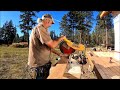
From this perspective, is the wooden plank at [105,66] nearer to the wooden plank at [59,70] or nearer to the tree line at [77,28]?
the tree line at [77,28]

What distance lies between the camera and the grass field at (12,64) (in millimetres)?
3459

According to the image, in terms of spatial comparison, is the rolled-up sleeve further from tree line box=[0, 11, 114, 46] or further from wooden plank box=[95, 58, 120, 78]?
wooden plank box=[95, 58, 120, 78]

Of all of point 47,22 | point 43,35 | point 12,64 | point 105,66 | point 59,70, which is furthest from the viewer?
point 105,66

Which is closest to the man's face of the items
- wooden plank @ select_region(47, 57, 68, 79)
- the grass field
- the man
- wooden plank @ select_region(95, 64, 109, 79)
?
the man

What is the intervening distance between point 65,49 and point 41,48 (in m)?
0.53

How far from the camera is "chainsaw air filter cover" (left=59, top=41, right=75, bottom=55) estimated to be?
3.45 metres

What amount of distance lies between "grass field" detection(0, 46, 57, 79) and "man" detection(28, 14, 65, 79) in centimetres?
25

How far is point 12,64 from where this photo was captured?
3568mm

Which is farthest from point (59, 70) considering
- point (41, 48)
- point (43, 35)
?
point (43, 35)

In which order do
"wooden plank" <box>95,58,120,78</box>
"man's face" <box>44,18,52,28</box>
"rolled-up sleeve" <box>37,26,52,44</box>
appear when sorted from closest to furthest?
"rolled-up sleeve" <box>37,26,52,44</box> < "man's face" <box>44,18,52,28</box> < "wooden plank" <box>95,58,120,78</box>

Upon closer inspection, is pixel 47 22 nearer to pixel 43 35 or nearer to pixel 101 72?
pixel 43 35

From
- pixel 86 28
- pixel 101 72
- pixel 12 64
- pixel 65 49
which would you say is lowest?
pixel 101 72
